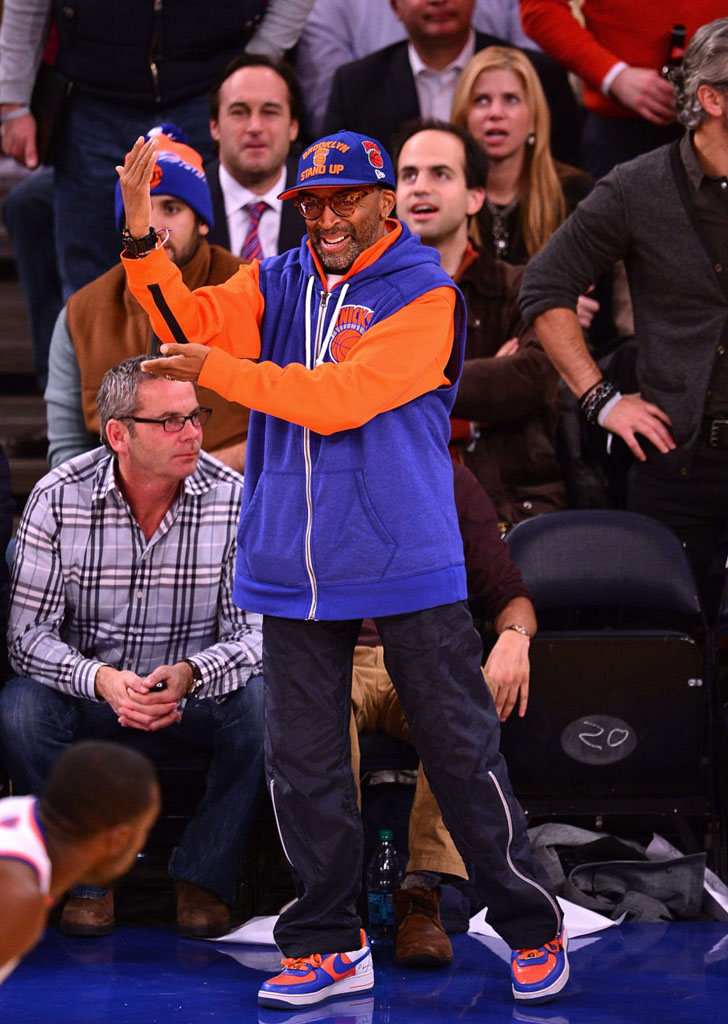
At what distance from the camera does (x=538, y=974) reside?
2.96 m

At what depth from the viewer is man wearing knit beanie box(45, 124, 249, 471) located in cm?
418

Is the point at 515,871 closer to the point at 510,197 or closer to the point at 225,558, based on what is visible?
the point at 225,558

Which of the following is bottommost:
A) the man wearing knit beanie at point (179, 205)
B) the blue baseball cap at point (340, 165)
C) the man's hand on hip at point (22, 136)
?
the blue baseball cap at point (340, 165)

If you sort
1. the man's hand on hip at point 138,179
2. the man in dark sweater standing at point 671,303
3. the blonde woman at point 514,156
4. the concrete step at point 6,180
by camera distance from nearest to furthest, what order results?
the man's hand on hip at point 138,179 < the man in dark sweater standing at point 671,303 < the blonde woman at point 514,156 < the concrete step at point 6,180

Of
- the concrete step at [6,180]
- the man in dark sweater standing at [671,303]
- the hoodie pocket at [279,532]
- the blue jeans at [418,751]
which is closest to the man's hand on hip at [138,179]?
the hoodie pocket at [279,532]

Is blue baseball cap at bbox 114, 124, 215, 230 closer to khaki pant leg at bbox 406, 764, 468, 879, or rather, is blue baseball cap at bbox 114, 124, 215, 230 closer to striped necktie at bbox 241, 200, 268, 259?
striped necktie at bbox 241, 200, 268, 259

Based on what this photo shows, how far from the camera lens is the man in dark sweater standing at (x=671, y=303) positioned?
3846 mm

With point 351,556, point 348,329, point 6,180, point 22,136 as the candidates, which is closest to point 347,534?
point 351,556

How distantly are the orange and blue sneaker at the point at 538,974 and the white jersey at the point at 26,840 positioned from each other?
173cm

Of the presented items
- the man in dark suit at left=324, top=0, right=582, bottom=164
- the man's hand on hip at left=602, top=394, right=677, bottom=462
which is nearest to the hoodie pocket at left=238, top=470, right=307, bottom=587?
the man's hand on hip at left=602, top=394, right=677, bottom=462

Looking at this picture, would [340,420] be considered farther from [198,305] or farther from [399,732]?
[399,732]

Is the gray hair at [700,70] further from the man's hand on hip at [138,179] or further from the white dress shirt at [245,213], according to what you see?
the man's hand on hip at [138,179]

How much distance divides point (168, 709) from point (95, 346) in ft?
4.30

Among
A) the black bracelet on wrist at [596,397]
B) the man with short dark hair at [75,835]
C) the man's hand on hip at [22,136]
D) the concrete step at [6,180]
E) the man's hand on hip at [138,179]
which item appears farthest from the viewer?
the concrete step at [6,180]
